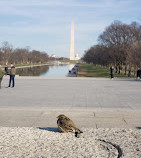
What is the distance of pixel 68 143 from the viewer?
17.8ft

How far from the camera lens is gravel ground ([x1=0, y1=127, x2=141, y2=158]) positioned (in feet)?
16.0

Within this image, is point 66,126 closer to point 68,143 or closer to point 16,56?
point 68,143

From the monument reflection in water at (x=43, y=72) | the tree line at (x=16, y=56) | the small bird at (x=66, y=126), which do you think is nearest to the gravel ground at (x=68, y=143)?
the small bird at (x=66, y=126)

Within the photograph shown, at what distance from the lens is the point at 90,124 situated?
714 cm

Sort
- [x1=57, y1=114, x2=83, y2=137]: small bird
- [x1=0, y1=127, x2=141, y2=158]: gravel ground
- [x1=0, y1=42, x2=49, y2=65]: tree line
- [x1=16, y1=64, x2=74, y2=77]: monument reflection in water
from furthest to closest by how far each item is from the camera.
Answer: [x1=0, y1=42, x2=49, y2=65]: tree line
[x1=16, y1=64, x2=74, y2=77]: monument reflection in water
[x1=57, y1=114, x2=83, y2=137]: small bird
[x1=0, y1=127, x2=141, y2=158]: gravel ground

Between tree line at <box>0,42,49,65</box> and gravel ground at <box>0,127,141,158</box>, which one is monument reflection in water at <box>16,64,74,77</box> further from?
gravel ground at <box>0,127,141,158</box>

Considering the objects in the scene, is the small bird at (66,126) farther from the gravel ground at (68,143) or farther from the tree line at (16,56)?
the tree line at (16,56)

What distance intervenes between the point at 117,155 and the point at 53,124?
2640 millimetres

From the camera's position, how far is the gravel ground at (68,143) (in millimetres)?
4875

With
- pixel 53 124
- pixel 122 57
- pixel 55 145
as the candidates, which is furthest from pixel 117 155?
pixel 122 57

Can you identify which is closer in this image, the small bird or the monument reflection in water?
the small bird

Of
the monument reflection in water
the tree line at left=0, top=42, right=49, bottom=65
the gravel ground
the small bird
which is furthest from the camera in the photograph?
the tree line at left=0, top=42, right=49, bottom=65

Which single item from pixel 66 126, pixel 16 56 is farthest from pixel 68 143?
pixel 16 56

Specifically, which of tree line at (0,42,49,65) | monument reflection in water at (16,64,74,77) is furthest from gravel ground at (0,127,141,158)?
tree line at (0,42,49,65)
